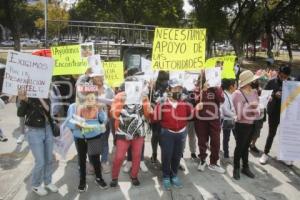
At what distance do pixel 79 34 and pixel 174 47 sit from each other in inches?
295

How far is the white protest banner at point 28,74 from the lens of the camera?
17.7ft

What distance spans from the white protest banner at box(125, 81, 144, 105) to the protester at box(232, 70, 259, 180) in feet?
5.12


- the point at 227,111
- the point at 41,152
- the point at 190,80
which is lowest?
the point at 41,152

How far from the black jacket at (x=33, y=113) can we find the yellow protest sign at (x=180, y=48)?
210 cm

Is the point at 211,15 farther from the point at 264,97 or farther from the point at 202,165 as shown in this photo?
the point at 202,165

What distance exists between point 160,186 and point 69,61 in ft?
8.50

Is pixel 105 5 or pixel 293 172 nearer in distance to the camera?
pixel 293 172

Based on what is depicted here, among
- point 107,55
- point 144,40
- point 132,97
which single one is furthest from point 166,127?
point 144,40

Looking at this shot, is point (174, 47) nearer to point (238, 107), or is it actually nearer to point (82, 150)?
point (238, 107)

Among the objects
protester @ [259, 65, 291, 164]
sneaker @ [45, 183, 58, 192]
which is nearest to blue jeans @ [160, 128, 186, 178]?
sneaker @ [45, 183, 58, 192]

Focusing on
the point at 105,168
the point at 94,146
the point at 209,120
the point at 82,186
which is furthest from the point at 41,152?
the point at 209,120

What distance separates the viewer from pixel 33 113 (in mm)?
5602

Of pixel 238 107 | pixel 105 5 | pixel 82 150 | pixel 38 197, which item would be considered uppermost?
pixel 105 5

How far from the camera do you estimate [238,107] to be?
21.2 feet
